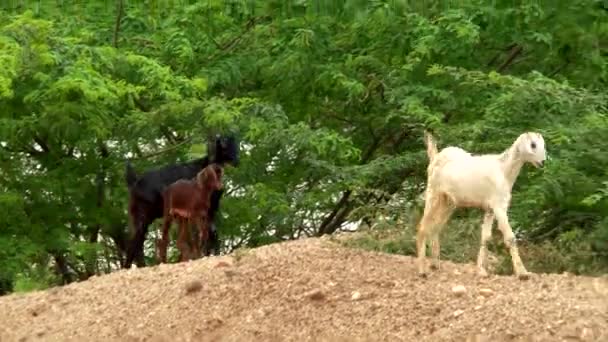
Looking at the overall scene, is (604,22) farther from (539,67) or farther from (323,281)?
(323,281)

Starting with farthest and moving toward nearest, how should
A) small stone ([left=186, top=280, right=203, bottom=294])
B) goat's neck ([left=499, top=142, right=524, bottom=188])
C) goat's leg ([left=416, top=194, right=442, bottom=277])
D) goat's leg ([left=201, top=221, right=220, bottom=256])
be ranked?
goat's leg ([left=201, top=221, right=220, bottom=256]), small stone ([left=186, top=280, right=203, bottom=294]), goat's leg ([left=416, top=194, right=442, bottom=277]), goat's neck ([left=499, top=142, right=524, bottom=188])

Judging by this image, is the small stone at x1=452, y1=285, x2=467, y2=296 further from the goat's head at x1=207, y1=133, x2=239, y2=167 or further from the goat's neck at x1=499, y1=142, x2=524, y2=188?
the goat's head at x1=207, y1=133, x2=239, y2=167

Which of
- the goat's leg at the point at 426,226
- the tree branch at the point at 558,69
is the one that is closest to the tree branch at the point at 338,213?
the tree branch at the point at 558,69

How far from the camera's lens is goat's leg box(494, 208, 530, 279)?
8.38m

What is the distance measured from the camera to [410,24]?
43.0ft

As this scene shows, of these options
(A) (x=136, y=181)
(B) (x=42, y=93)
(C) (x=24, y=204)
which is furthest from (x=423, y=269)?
(C) (x=24, y=204)

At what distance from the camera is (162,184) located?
10750mm

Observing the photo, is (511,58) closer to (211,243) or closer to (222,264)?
(211,243)

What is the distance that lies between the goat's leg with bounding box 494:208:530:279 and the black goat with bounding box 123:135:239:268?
2622mm

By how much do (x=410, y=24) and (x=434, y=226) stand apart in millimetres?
4588

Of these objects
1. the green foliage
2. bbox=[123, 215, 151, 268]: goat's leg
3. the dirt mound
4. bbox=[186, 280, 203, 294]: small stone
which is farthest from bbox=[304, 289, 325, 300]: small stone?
bbox=[123, 215, 151, 268]: goat's leg

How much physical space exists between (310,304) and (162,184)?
2.58 meters

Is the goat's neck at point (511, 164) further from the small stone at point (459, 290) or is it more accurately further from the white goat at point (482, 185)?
the small stone at point (459, 290)

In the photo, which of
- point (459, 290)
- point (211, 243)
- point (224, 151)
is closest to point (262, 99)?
point (211, 243)
